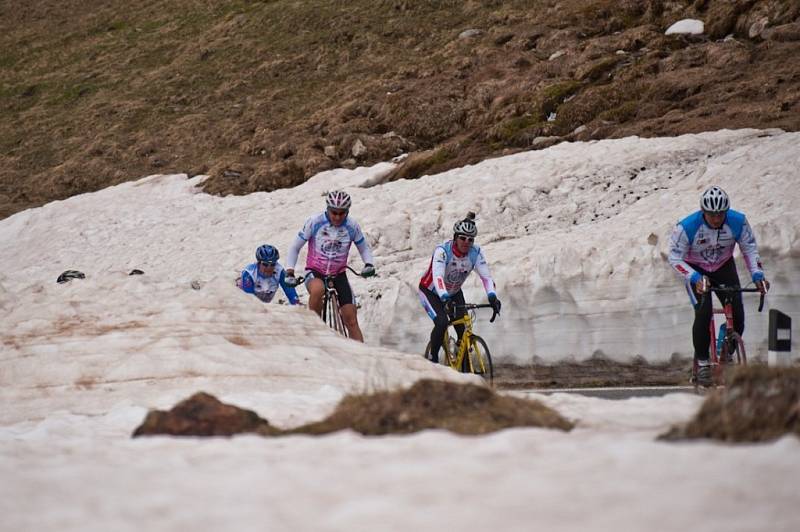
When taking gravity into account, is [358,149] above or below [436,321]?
above

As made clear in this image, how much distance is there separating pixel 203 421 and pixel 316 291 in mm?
7915

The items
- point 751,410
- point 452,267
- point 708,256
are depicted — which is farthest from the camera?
point 452,267

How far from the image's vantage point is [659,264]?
14.3m

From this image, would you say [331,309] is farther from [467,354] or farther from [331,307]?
[467,354]

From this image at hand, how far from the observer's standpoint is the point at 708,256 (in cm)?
1166

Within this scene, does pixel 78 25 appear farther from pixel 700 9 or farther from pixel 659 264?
pixel 659 264

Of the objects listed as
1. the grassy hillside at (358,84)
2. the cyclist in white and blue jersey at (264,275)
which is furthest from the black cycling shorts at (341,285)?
the grassy hillside at (358,84)

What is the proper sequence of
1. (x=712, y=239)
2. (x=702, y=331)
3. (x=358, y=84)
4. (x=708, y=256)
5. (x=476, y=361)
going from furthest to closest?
(x=358, y=84), (x=476, y=361), (x=708, y=256), (x=712, y=239), (x=702, y=331)

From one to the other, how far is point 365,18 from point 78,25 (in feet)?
89.6

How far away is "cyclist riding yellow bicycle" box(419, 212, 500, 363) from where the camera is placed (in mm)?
12617

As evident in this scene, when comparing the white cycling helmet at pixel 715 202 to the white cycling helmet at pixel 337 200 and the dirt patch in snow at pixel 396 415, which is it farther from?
the dirt patch in snow at pixel 396 415

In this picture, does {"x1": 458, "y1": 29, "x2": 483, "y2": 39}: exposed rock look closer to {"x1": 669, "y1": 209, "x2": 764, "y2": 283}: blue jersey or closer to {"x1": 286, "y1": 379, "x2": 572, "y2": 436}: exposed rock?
{"x1": 669, "y1": 209, "x2": 764, "y2": 283}: blue jersey

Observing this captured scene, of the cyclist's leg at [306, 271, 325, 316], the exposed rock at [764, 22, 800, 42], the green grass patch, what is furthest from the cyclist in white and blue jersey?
the exposed rock at [764, 22, 800, 42]

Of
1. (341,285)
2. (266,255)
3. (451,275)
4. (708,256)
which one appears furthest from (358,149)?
(708,256)
